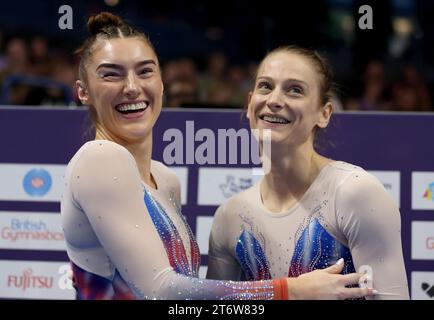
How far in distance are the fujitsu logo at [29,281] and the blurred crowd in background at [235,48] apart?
1.33 feet

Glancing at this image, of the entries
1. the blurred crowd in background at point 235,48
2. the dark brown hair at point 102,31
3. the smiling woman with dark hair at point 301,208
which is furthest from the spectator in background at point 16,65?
the smiling woman with dark hair at point 301,208

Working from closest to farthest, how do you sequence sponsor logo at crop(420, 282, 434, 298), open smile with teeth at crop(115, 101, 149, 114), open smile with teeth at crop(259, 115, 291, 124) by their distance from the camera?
1. open smile with teeth at crop(115, 101, 149, 114)
2. open smile with teeth at crop(259, 115, 291, 124)
3. sponsor logo at crop(420, 282, 434, 298)

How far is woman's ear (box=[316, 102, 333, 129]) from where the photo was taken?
57.4 inches

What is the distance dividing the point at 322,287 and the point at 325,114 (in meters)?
0.37

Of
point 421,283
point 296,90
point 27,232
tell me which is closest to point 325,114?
point 296,90

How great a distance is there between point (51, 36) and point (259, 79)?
27.4 inches

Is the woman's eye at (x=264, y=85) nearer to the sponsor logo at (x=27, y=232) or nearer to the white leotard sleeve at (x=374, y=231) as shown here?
the white leotard sleeve at (x=374, y=231)

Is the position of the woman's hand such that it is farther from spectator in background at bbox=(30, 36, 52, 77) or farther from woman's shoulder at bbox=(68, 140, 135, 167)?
spectator in background at bbox=(30, 36, 52, 77)

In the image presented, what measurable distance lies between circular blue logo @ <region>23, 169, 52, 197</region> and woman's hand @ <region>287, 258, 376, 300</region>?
2.21 ft

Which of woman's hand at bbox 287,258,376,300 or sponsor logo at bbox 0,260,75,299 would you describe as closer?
woman's hand at bbox 287,258,376,300

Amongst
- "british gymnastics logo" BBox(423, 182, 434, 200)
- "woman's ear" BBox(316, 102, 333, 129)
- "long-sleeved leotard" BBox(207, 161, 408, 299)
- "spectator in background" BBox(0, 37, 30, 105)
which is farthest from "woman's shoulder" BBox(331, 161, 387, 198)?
"spectator in background" BBox(0, 37, 30, 105)

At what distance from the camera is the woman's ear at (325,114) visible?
1457mm

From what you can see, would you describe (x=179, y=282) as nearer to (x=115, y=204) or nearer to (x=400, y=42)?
(x=115, y=204)

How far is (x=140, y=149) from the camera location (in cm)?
136
